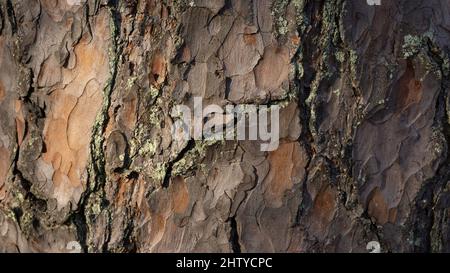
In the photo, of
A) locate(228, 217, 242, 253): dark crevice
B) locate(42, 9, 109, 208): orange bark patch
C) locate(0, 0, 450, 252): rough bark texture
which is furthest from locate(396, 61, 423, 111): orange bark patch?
locate(42, 9, 109, 208): orange bark patch

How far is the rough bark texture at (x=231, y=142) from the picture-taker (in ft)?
4.70

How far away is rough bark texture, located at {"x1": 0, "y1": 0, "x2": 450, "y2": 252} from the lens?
1434 millimetres

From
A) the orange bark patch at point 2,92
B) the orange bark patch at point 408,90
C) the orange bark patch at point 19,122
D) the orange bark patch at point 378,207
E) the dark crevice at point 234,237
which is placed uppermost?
the orange bark patch at point 408,90

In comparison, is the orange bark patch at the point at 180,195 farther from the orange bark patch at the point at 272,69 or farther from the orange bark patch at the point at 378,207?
the orange bark patch at the point at 378,207

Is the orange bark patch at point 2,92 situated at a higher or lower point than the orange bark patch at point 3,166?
higher

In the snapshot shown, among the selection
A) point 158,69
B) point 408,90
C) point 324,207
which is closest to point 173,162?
point 158,69

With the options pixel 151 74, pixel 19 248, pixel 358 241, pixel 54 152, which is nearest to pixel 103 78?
pixel 151 74

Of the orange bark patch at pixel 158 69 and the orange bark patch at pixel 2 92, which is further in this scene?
the orange bark patch at pixel 2 92

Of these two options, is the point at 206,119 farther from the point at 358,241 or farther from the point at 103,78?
the point at 358,241

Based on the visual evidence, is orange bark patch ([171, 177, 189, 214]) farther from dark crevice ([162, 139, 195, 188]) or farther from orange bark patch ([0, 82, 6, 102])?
orange bark patch ([0, 82, 6, 102])

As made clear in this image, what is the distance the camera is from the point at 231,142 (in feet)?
4.70

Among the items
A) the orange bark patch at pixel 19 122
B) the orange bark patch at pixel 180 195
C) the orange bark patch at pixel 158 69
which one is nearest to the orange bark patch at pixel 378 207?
the orange bark patch at pixel 180 195

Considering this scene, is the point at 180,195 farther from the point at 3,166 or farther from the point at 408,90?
the point at 408,90

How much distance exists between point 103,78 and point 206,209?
1.29ft
